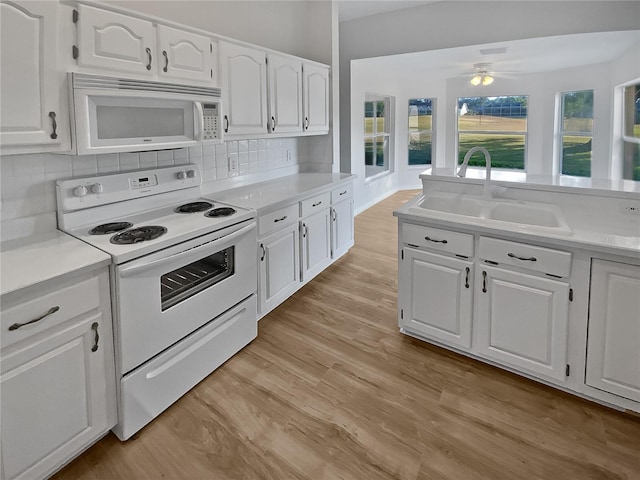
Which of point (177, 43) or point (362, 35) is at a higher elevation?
point (362, 35)

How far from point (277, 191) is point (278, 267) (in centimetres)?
66

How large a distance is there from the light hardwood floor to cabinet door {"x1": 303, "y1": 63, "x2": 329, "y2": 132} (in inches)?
87.3

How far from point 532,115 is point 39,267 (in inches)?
330

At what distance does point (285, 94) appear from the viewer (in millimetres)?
3508

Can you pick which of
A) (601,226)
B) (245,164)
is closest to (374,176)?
(245,164)

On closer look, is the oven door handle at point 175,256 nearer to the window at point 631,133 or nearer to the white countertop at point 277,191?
the white countertop at point 277,191

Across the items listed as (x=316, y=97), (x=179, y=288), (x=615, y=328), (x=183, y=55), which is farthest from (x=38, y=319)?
(x=316, y=97)

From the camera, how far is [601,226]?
228 cm

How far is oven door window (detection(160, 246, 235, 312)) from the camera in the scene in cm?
207

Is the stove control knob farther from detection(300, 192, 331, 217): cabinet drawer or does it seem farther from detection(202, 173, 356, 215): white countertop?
detection(300, 192, 331, 217): cabinet drawer

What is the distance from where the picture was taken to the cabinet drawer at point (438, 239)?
2.31 metres

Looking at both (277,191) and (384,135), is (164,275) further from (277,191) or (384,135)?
(384,135)

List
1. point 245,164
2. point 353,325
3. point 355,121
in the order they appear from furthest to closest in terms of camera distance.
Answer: point 355,121, point 245,164, point 353,325

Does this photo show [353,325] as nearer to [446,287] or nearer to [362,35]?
[446,287]
